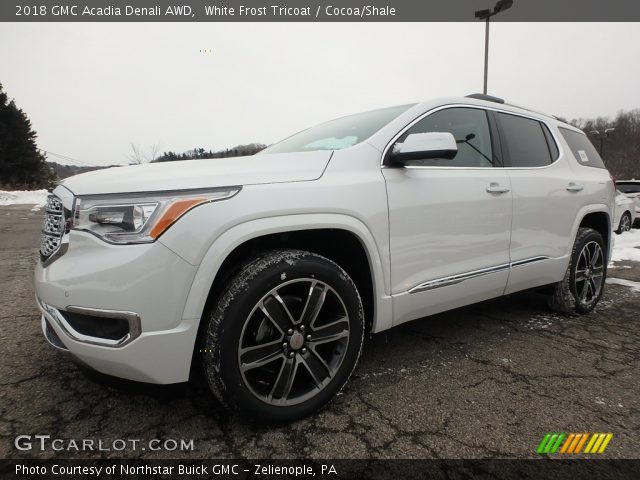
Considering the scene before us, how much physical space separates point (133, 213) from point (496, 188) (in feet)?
7.26

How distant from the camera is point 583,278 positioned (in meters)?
3.46

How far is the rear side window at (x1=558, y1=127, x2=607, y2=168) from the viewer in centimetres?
350

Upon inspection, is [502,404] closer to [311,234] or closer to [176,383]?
[311,234]

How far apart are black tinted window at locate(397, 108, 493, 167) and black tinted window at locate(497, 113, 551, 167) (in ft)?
0.70

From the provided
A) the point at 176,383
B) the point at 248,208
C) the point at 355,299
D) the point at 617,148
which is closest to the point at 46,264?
the point at 176,383

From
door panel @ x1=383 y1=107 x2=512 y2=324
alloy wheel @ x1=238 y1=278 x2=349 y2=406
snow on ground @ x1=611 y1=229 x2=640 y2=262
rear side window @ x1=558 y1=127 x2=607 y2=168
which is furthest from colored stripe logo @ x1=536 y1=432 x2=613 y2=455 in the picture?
snow on ground @ x1=611 y1=229 x2=640 y2=262

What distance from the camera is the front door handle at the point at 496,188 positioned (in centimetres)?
255

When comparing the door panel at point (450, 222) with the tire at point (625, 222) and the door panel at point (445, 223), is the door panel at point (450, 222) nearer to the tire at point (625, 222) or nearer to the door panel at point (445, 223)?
the door panel at point (445, 223)

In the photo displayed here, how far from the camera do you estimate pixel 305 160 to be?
2.03 meters

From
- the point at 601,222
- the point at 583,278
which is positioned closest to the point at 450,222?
the point at 583,278

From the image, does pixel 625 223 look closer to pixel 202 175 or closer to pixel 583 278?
pixel 583 278

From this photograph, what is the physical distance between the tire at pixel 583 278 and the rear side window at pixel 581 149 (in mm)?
661

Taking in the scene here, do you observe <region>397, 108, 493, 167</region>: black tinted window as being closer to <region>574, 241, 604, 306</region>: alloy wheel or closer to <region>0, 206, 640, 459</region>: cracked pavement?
<region>0, 206, 640, 459</region>: cracked pavement

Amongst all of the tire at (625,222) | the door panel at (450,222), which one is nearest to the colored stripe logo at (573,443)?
the door panel at (450,222)
